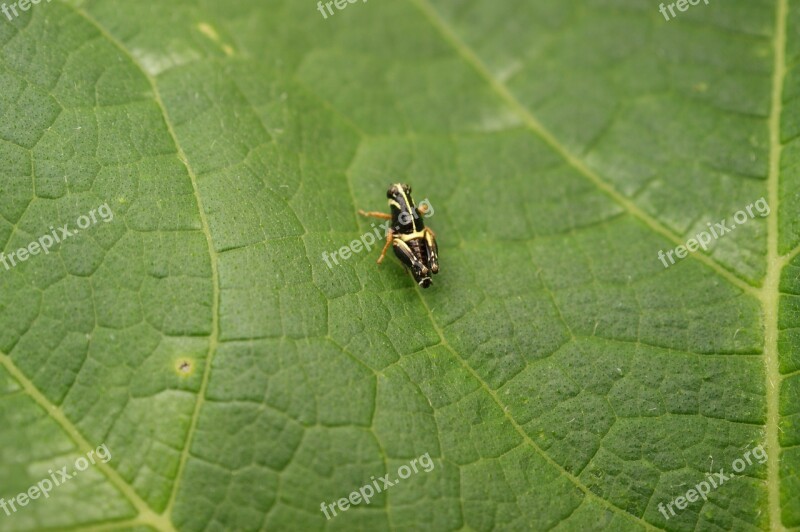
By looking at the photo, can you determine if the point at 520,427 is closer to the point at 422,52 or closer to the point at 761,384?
the point at 761,384

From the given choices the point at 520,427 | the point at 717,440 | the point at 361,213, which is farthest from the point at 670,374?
the point at 361,213

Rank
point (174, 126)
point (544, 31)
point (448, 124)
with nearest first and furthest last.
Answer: point (174, 126) < point (448, 124) < point (544, 31)
